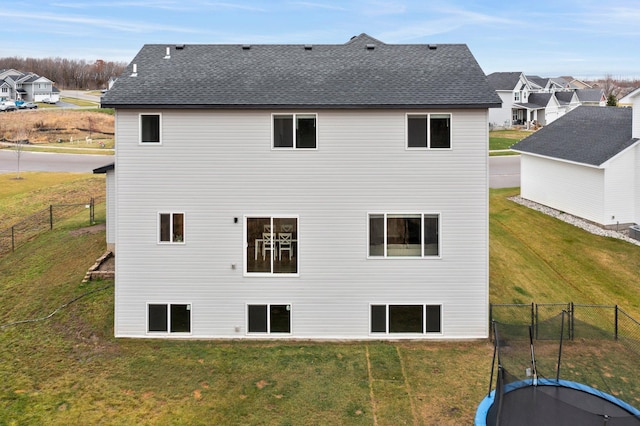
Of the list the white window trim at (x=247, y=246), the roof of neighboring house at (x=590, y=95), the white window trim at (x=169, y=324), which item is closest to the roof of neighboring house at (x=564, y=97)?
the roof of neighboring house at (x=590, y=95)

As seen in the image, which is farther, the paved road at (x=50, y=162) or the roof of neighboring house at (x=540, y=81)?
the roof of neighboring house at (x=540, y=81)

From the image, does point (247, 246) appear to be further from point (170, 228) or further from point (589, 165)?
point (589, 165)

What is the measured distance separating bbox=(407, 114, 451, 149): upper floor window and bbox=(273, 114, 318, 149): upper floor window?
2629 millimetres

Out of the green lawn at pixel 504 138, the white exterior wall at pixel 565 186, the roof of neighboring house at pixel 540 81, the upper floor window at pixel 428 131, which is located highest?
the roof of neighboring house at pixel 540 81

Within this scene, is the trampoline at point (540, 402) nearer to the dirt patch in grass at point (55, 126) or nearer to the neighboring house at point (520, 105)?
the dirt patch in grass at point (55, 126)

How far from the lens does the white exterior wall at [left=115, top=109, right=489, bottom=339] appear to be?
1402cm

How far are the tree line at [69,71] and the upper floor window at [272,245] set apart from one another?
14352 cm

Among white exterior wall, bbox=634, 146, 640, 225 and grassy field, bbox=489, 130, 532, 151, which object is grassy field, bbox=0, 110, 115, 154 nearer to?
grassy field, bbox=489, 130, 532, 151

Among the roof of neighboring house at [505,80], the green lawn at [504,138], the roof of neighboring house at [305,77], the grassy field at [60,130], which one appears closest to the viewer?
the roof of neighboring house at [305,77]

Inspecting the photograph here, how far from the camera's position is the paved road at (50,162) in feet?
129

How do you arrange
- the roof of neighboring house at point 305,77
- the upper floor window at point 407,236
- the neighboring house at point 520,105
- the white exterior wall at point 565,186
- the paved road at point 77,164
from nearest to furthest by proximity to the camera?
the roof of neighboring house at point 305,77
the upper floor window at point 407,236
the white exterior wall at point 565,186
the paved road at point 77,164
the neighboring house at point 520,105

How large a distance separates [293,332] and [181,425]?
461 centimetres

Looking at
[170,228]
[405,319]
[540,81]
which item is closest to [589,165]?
[405,319]

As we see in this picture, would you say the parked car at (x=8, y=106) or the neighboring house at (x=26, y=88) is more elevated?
the neighboring house at (x=26, y=88)
